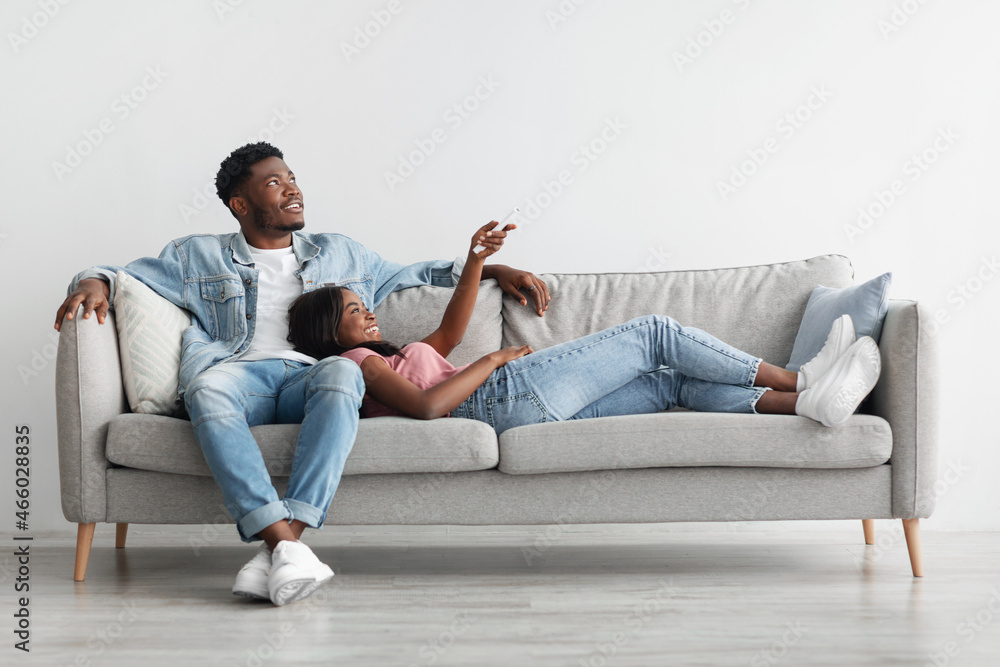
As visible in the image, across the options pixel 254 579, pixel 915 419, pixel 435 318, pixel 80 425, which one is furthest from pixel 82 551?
pixel 915 419

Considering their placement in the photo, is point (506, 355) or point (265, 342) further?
point (265, 342)

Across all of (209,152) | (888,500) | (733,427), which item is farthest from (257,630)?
(209,152)

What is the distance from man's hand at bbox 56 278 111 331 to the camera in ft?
6.52

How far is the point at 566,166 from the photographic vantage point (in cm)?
288

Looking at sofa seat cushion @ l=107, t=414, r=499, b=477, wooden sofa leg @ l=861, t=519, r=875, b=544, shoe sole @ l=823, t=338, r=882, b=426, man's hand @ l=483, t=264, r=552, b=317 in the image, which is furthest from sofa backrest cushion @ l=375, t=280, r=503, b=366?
wooden sofa leg @ l=861, t=519, r=875, b=544

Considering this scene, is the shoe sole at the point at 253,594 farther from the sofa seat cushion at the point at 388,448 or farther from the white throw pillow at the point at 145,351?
the white throw pillow at the point at 145,351

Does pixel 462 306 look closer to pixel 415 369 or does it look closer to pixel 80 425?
pixel 415 369

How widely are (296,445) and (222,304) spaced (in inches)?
24.9

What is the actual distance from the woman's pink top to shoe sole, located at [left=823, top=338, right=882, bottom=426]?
905 mm

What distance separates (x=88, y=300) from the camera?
2023 millimetres

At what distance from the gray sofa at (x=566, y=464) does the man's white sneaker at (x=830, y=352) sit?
0.28 ft

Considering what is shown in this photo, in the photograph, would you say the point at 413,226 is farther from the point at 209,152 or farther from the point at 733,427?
the point at 733,427

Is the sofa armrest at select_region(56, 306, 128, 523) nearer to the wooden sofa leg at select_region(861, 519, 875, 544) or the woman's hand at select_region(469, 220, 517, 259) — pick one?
the woman's hand at select_region(469, 220, 517, 259)

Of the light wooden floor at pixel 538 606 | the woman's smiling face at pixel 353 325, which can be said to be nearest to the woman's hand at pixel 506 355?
the woman's smiling face at pixel 353 325
